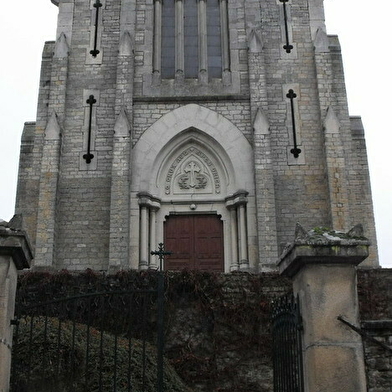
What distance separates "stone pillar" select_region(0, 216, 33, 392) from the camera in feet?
21.0

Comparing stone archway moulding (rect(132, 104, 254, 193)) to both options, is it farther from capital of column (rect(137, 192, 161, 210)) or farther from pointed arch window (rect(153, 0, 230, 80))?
pointed arch window (rect(153, 0, 230, 80))

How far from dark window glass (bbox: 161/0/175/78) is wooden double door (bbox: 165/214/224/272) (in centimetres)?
501

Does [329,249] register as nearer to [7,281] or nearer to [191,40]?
[7,281]

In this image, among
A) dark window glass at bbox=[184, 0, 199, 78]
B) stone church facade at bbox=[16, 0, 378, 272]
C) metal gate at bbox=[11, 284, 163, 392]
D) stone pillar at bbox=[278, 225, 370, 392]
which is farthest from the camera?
dark window glass at bbox=[184, 0, 199, 78]

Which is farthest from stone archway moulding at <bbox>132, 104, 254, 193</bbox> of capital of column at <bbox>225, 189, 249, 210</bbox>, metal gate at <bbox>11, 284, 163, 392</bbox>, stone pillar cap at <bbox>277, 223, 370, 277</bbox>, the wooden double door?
stone pillar cap at <bbox>277, 223, 370, 277</bbox>

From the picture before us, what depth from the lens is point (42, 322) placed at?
9.77m

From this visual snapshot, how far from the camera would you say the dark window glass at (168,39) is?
68.0 ft

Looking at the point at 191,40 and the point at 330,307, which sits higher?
the point at 191,40

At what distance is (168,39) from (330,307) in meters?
16.3

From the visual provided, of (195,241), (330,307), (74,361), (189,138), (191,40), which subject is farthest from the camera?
(191,40)

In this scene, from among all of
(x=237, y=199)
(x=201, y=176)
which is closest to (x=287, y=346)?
(x=237, y=199)

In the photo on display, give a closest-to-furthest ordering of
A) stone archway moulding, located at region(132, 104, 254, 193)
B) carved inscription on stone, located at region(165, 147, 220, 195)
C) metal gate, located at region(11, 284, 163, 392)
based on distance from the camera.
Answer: metal gate, located at region(11, 284, 163, 392)
stone archway moulding, located at region(132, 104, 254, 193)
carved inscription on stone, located at region(165, 147, 220, 195)

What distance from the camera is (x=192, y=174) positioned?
19578mm

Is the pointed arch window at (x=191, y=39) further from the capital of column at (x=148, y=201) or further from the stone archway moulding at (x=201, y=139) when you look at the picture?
the capital of column at (x=148, y=201)
